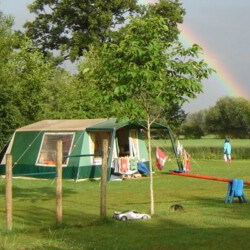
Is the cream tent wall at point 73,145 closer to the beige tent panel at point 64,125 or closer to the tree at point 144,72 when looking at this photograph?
the beige tent panel at point 64,125

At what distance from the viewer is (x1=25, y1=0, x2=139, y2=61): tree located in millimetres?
43812

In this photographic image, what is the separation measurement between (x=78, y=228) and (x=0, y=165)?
615 inches

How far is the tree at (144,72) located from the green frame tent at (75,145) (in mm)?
9288

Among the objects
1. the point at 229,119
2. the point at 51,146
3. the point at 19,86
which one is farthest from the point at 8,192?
the point at 229,119

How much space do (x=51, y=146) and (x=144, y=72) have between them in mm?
12421

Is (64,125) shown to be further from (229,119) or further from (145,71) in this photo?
(229,119)

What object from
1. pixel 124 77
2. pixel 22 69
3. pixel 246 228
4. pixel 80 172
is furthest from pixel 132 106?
pixel 22 69

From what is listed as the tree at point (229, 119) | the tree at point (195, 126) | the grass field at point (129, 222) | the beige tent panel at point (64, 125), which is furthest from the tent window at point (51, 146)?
the tree at point (229, 119)

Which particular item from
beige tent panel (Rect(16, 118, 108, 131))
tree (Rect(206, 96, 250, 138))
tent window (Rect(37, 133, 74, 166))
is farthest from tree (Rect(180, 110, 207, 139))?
tent window (Rect(37, 133, 74, 166))

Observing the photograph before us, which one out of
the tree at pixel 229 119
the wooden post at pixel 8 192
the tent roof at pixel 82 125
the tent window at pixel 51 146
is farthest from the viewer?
the tree at pixel 229 119

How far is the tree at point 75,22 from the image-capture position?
43.8m

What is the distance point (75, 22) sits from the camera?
148 feet

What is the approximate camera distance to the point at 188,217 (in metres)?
10.9

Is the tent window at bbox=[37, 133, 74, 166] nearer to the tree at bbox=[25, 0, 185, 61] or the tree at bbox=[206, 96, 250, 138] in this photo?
the tree at bbox=[25, 0, 185, 61]
